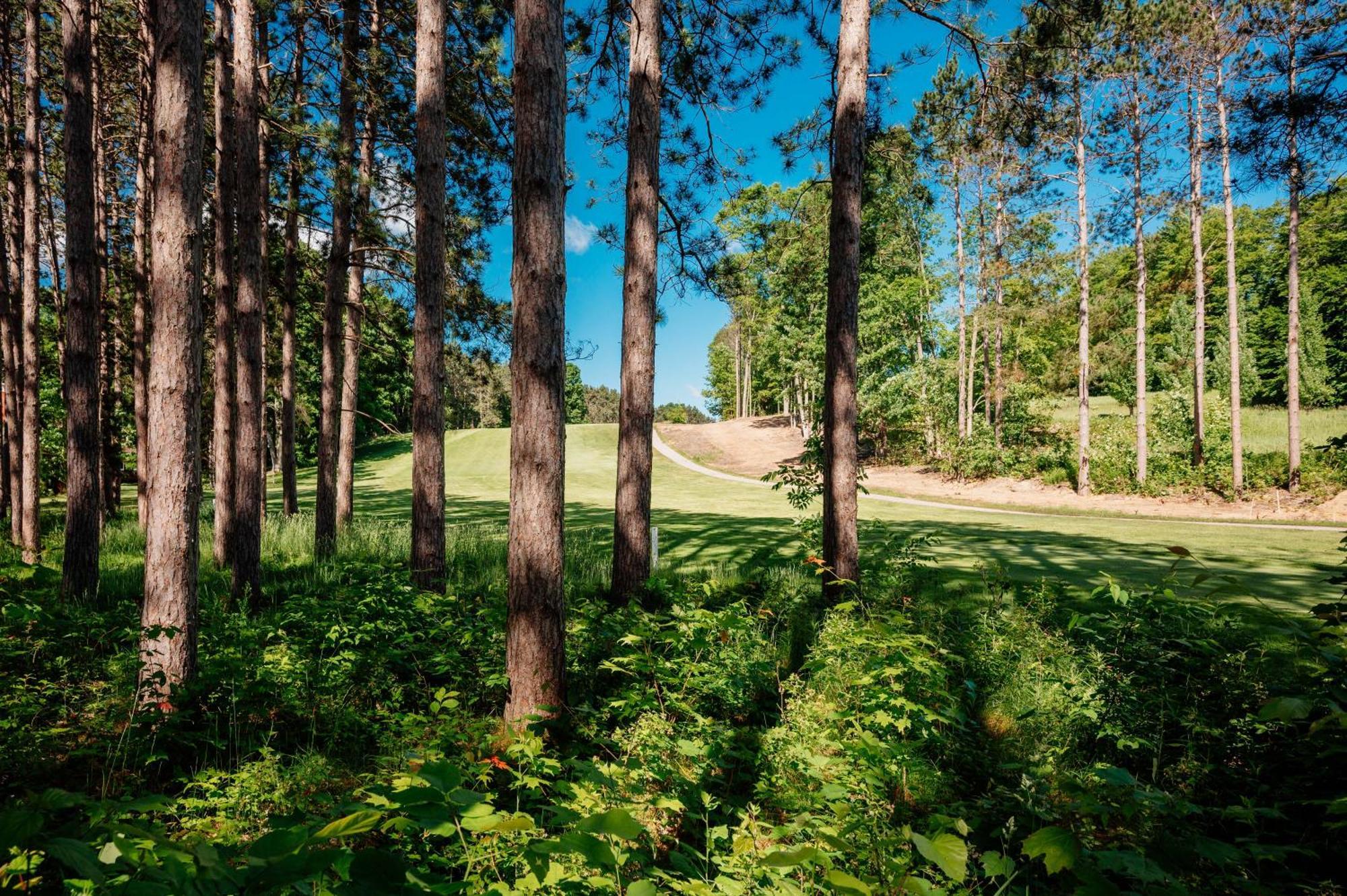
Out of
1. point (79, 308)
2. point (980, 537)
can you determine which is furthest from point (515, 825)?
point (980, 537)

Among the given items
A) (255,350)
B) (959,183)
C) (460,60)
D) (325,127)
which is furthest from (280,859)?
(959,183)

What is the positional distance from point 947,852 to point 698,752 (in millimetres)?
1373

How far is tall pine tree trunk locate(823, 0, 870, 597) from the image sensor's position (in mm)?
5789

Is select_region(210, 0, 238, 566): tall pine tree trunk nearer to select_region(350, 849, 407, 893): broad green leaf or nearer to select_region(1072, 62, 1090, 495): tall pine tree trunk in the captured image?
select_region(350, 849, 407, 893): broad green leaf

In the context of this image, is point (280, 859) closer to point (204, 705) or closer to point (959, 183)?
point (204, 705)

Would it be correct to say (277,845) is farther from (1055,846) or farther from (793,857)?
(1055,846)

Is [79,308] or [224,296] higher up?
[224,296]

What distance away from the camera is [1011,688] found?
4.35 m

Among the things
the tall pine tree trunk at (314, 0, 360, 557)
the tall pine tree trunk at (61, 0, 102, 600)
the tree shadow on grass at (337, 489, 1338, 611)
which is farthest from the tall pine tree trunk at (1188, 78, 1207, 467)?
the tall pine tree trunk at (61, 0, 102, 600)

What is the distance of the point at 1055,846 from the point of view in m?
1.31

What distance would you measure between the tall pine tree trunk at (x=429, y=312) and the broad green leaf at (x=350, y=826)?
5.80 m

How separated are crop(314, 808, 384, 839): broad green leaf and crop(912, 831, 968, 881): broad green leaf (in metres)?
1.09

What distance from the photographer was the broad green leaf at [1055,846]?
4.16 feet

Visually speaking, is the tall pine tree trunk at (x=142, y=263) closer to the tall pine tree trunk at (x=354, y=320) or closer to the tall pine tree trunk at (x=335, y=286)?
the tall pine tree trunk at (x=354, y=320)
